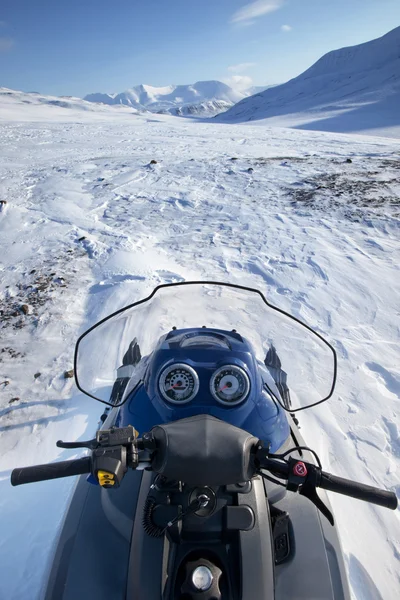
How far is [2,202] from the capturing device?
8.24 metres

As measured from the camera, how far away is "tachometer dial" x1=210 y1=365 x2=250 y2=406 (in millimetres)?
1627

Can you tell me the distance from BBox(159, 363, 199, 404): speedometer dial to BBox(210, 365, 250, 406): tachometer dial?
0.09 metres

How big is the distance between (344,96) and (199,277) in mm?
71394

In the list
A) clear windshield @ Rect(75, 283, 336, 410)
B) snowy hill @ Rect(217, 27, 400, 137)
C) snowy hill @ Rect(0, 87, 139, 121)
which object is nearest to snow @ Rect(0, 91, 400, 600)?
clear windshield @ Rect(75, 283, 336, 410)

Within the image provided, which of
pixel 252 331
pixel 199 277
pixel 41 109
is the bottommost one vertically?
pixel 199 277

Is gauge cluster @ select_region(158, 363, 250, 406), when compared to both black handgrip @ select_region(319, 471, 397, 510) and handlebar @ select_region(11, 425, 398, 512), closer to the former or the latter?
handlebar @ select_region(11, 425, 398, 512)

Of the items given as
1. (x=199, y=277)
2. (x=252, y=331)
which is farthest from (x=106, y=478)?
(x=199, y=277)

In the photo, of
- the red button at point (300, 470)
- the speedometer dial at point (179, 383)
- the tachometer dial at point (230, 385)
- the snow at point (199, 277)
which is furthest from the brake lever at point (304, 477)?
the snow at point (199, 277)

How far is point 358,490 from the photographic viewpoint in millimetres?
1284

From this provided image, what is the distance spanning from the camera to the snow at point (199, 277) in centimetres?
252

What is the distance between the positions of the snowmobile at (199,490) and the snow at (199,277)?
0.85 m

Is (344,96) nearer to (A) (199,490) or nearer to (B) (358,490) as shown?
(B) (358,490)

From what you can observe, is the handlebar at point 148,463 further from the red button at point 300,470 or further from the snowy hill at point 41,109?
the snowy hill at point 41,109

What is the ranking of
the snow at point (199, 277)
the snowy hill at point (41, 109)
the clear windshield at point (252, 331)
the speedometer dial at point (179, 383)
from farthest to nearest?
the snowy hill at point (41, 109)
the snow at point (199, 277)
the clear windshield at point (252, 331)
the speedometer dial at point (179, 383)
